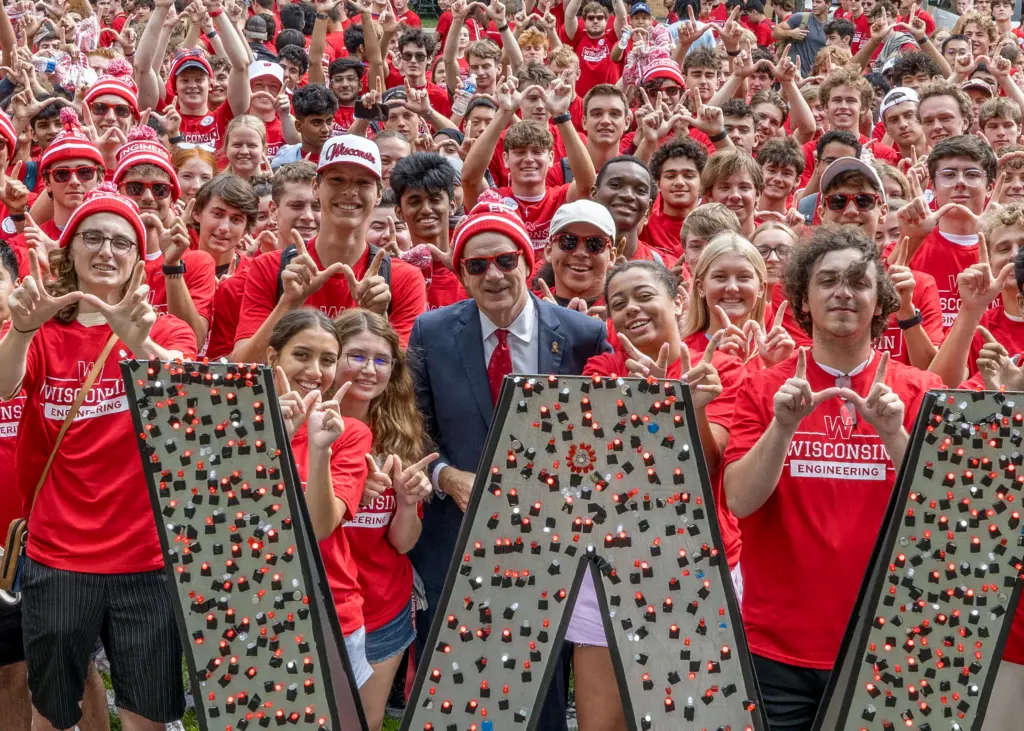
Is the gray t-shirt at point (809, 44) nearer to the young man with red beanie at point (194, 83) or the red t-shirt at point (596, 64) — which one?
the red t-shirt at point (596, 64)

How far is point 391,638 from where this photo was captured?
4.80 meters

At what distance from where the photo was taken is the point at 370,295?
16.8 ft

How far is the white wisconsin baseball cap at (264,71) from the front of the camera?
1027 cm

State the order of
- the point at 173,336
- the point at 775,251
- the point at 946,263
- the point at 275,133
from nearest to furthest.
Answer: the point at 173,336 < the point at 775,251 < the point at 946,263 < the point at 275,133

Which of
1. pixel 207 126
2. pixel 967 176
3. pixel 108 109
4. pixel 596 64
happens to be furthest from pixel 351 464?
pixel 596 64

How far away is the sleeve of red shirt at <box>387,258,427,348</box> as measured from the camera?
533cm

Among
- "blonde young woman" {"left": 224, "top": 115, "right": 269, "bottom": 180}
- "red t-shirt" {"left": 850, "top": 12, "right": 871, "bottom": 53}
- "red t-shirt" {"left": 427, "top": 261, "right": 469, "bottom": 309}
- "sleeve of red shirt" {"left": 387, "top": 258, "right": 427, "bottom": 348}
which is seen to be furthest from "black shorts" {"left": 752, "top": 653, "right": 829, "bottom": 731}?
"red t-shirt" {"left": 850, "top": 12, "right": 871, "bottom": 53}

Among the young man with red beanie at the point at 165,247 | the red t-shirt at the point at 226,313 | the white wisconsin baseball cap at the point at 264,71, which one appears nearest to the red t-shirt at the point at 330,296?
the red t-shirt at the point at 226,313

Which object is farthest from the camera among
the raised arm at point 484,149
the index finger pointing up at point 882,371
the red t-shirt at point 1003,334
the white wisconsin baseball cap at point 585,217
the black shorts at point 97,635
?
the raised arm at point 484,149

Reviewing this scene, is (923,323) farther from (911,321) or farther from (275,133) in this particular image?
(275,133)

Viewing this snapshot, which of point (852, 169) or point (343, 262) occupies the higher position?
point (852, 169)

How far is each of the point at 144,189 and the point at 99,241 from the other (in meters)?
2.01

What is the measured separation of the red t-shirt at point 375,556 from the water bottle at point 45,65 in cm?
747

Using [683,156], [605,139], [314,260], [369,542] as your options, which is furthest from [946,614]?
[605,139]
